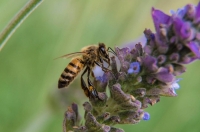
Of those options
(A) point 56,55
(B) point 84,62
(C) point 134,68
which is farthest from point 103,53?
(A) point 56,55

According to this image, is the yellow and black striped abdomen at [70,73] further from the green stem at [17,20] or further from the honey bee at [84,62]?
the green stem at [17,20]

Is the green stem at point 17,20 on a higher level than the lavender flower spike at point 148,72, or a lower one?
higher

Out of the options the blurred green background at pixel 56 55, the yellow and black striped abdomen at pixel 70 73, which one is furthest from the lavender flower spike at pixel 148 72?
the blurred green background at pixel 56 55

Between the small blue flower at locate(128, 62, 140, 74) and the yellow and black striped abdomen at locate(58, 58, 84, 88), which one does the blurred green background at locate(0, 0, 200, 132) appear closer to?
the yellow and black striped abdomen at locate(58, 58, 84, 88)

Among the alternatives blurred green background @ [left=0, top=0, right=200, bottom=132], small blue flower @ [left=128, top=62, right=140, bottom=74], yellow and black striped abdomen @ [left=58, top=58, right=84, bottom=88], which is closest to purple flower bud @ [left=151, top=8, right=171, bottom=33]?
small blue flower @ [left=128, top=62, right=140, bottom=74]

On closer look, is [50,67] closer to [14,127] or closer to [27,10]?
[14,127]

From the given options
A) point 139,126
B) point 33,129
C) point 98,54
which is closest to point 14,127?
point 33,129

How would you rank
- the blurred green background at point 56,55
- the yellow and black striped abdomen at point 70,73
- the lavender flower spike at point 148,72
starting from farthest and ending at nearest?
the blurred green background at point 56,55 < the yellow and black striped abdomen at point 70,73 < the lavender flower spike at point 148,72
